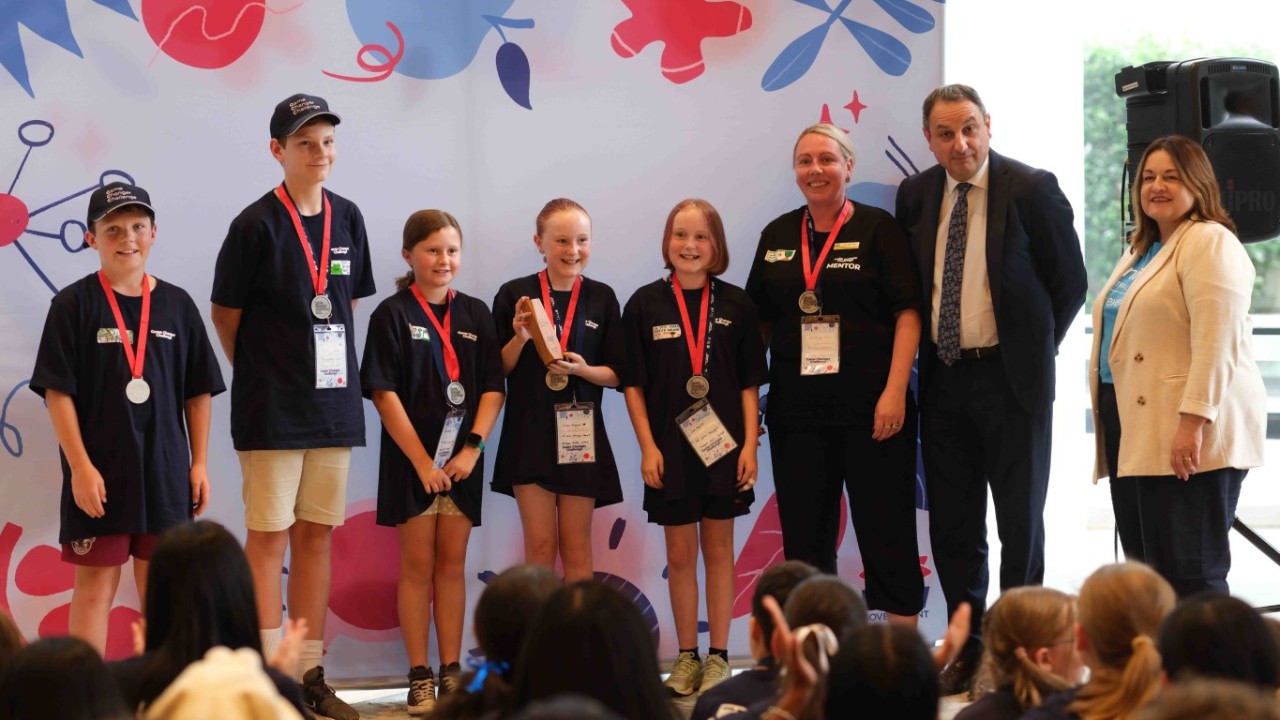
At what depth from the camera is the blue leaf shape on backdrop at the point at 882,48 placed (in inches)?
180

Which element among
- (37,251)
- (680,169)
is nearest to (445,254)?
(680,169)

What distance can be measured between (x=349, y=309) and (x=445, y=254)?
0.35 meters

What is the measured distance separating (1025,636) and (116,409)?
8.70ft

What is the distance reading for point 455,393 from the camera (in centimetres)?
402

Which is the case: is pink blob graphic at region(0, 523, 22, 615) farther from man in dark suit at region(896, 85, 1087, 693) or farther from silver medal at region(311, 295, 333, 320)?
man in dark suit at region(896, 85, 1087, 693)

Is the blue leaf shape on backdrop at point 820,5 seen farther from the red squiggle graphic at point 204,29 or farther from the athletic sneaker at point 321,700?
the athletic sneaker at point 321,700

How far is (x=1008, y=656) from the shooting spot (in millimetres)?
2279

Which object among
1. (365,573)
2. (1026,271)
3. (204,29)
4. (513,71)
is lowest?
(365,573)

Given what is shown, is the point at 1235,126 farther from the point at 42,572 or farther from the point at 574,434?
the point at 42,572

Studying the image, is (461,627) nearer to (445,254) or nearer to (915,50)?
(445,254)

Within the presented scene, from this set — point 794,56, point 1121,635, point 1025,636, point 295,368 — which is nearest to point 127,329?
point 295,368

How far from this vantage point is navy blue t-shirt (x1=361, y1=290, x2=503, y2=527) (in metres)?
3.98

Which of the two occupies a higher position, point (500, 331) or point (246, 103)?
point (246, 103)

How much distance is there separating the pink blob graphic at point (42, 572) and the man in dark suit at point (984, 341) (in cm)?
287
